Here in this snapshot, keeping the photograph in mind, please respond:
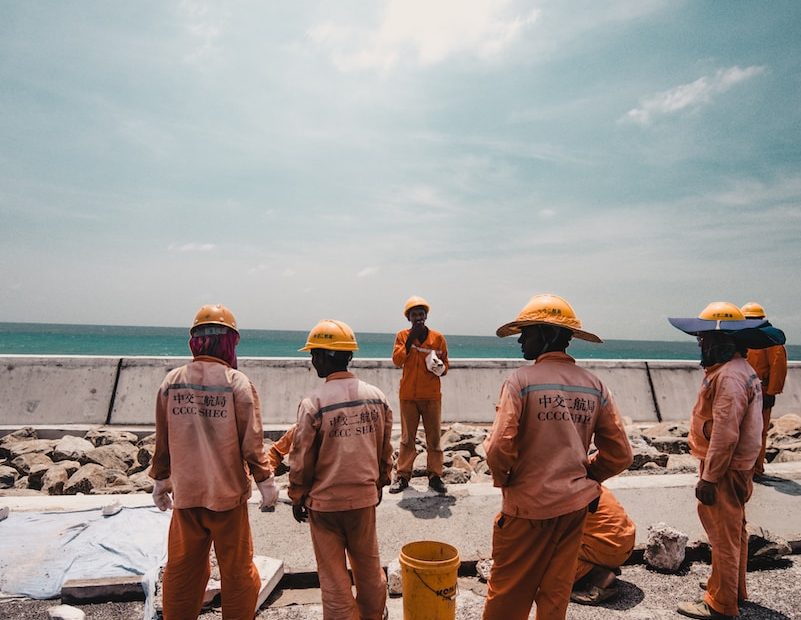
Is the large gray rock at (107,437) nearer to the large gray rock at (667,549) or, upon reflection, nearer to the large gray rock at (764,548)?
the large gray rock at (667,549)

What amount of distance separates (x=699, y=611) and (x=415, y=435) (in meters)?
3.06

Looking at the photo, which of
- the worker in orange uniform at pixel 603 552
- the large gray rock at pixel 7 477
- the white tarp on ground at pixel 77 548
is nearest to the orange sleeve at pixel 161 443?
the white tarp on ground at pixel 77 548

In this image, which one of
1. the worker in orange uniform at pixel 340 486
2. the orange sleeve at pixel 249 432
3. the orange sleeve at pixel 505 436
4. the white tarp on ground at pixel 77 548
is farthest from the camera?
the white tarp on ground at pixel 77 548

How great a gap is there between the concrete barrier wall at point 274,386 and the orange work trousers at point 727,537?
623 cm

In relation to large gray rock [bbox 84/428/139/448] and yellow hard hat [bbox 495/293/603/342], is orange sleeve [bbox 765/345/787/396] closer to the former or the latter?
yellow hard hat [bbox 495/293/603/342]

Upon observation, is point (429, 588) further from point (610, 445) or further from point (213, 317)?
point (213, 317)

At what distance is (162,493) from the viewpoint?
339 centimetres

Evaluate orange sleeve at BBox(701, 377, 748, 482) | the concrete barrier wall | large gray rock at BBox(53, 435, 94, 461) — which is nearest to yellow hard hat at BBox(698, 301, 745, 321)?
orange sleeve at BBox(701, 377, 748, 482)

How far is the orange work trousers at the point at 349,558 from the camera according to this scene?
3021mm

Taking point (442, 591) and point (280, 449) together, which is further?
point (280, 449)

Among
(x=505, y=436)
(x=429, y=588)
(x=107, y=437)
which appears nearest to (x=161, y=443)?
(x=429, y=588)

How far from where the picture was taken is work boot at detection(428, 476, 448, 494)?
19.0ft

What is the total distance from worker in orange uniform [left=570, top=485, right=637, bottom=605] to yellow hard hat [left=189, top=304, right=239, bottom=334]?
2954 millimetres

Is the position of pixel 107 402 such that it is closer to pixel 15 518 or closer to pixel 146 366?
pixel 146 366
